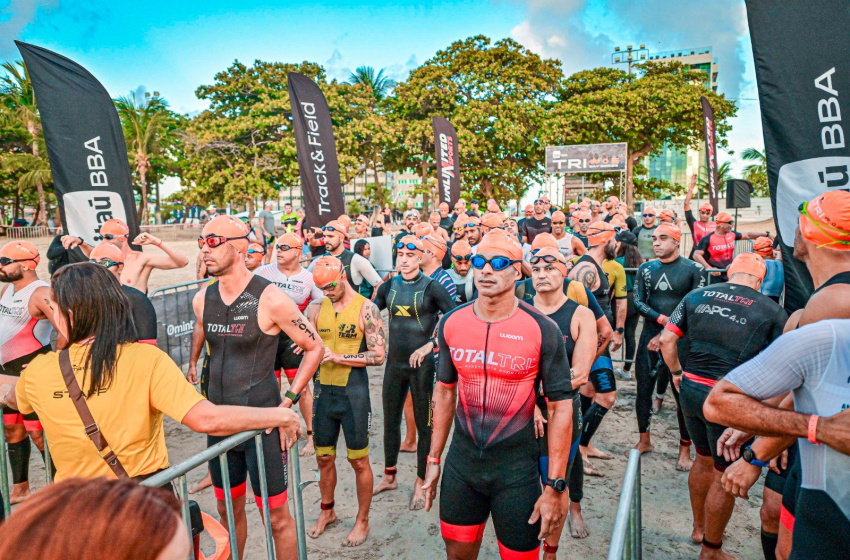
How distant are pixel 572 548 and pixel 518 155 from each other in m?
27.8

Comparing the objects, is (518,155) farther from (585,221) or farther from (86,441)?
(86,441)

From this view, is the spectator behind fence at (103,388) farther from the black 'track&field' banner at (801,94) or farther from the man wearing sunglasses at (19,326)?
the black 'track&field' banner at (801,94)

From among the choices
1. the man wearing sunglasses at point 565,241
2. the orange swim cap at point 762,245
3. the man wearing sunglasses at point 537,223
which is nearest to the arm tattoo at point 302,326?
the man wearing sunglasses at point 565,241

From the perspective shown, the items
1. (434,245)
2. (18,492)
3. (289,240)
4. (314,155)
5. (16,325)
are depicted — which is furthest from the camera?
(314,155)

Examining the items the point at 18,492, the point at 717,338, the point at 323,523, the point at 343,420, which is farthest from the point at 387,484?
the point at 18,492

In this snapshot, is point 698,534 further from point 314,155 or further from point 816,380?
point 314,155

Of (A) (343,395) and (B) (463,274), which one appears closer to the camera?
(A) (343,395)

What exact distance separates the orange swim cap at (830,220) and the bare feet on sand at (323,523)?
3.96 metres

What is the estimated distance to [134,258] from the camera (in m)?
6.01

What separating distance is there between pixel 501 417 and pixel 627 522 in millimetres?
1185

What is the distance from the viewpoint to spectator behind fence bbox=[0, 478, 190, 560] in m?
0.90

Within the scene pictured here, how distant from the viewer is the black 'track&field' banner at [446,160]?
14.4m

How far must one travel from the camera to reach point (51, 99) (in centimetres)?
652

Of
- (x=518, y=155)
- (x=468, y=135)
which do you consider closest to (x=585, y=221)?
(x=468, y=135)
